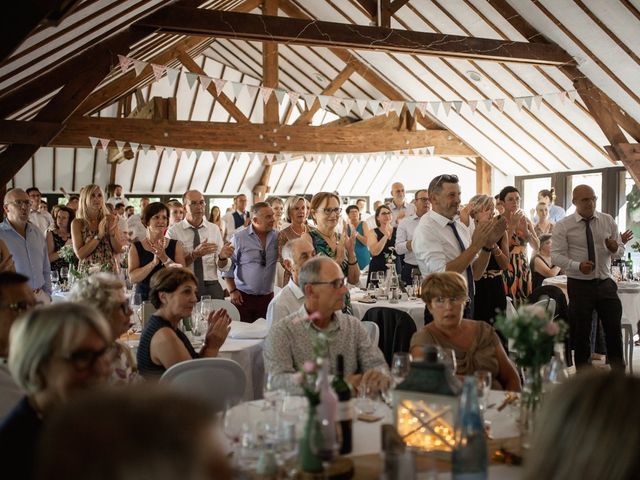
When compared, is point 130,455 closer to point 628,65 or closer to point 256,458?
point 256,458

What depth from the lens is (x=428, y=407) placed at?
6.25 feet

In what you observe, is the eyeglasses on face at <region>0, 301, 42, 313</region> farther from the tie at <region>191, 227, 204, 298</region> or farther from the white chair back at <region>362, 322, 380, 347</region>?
the tie at <region>191, 227, 204, 298</region>

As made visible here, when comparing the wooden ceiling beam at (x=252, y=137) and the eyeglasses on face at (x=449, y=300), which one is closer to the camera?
the eyeglasses on face at (x=449, y=300)

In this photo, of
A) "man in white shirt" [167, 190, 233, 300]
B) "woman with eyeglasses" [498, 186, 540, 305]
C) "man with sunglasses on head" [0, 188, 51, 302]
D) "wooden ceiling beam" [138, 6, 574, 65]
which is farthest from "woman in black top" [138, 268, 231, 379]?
"wooden ceiling beam" [138, 6, 574, 65]

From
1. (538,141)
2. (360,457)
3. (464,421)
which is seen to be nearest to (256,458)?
(360,457)

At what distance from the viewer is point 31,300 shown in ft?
8.03

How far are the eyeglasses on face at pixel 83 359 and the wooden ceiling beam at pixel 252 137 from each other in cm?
955

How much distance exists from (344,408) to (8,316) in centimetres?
132

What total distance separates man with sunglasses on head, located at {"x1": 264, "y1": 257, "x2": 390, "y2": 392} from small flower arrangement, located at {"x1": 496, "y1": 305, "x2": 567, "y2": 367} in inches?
36.0

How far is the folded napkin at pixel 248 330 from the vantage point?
4097mm

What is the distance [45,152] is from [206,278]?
12976 millimetres

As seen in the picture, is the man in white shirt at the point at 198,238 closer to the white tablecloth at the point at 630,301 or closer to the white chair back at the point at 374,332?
the white chair back at the point at 374,332

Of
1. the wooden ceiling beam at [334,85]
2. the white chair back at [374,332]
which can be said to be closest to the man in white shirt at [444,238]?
the white chair back at [374,332]

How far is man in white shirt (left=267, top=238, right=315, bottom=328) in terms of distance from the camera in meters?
3.56
